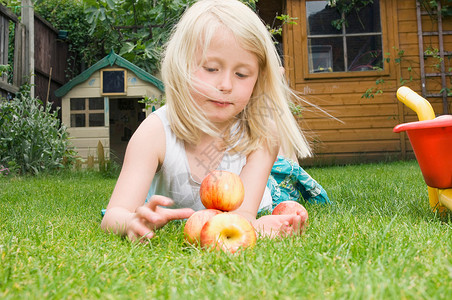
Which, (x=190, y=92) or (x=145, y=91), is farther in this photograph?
(x=145, y=91)

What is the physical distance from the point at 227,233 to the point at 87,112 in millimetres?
5602

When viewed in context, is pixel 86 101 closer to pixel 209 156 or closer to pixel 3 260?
pixel 209 156

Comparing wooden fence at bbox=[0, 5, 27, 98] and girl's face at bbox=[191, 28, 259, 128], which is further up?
wooden fence at bbox=[0, 5, 27, 98]

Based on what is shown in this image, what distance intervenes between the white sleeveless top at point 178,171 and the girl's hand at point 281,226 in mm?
413

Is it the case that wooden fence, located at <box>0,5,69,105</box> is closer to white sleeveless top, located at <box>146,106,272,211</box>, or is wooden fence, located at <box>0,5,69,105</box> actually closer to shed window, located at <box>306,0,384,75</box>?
white sleeveless top, located at <box>146,106,272,211</box>

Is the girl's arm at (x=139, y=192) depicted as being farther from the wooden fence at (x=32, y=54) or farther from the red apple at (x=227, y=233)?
the wooden fence at (x=32, y=54)

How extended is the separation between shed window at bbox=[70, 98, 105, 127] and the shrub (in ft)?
3.42

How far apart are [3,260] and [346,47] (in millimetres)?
6718

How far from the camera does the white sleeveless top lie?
1832mm

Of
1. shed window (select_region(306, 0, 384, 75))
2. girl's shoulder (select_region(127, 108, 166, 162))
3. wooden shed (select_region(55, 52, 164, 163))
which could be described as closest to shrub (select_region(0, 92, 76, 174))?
wooden shed (select_region(55, 52, 164, 163))

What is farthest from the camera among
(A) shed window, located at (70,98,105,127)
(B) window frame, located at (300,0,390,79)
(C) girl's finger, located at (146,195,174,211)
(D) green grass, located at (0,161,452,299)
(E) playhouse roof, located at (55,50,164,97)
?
(B) window frame, located at (300,0,390,79)

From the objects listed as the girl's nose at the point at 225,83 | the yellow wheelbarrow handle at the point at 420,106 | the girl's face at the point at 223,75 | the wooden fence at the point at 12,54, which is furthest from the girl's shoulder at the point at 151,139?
the wooden fence at the point at 12,54

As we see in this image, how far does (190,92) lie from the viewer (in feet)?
5.65

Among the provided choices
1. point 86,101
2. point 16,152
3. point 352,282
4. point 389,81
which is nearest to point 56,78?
point 86,101
